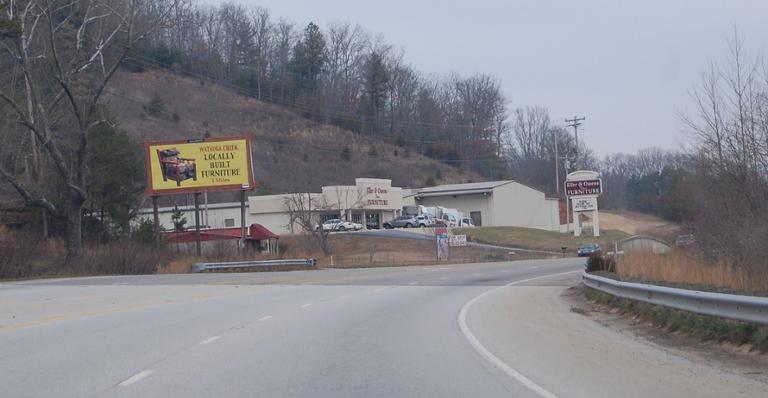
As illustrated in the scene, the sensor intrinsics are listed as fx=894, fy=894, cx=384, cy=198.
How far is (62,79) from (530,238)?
174ft

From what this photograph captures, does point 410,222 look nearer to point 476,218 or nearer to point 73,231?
point 476,218

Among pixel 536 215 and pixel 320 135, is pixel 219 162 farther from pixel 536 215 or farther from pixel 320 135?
pixel 320 135

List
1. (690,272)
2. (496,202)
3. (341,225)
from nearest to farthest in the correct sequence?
(690,272) → (341,225) → (496,202)

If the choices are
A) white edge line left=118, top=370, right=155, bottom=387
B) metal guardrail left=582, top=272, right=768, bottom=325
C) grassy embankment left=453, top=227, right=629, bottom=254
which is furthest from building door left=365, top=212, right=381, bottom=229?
white edge line left=118, top=370, right=155, bottom=387

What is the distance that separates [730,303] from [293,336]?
7.08 m

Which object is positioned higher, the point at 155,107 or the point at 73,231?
the point at 155,107

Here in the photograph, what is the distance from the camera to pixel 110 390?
996 cm

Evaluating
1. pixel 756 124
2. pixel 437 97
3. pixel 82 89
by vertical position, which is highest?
pixel 437 97

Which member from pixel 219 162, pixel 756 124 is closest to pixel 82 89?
pixel 219 162

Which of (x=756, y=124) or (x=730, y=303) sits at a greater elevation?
(x=756, y=124)

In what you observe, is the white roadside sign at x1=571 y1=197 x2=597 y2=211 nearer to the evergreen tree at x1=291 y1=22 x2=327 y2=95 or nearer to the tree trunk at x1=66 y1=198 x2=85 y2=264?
the tree trunk at x1=66 y1=198 x2=85 y2=264

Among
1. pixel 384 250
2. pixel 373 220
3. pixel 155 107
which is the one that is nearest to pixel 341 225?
pixel 373 220

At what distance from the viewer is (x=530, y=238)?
88.2 meters

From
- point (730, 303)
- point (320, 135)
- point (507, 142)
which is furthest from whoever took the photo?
point (507, 142)
